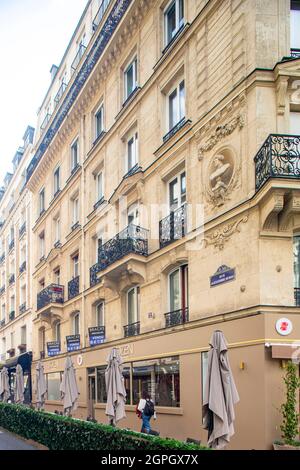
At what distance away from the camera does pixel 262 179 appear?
1416cm

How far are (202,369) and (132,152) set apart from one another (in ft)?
32.8

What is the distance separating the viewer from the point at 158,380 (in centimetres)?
1930

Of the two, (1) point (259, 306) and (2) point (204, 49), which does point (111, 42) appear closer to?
(2) point (204, 49)

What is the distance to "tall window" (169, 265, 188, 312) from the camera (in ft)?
60.4

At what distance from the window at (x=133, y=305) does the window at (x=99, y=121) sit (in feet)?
25.8

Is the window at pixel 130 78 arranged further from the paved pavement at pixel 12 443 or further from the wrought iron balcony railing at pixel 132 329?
the paved pavement at pixel 12 443

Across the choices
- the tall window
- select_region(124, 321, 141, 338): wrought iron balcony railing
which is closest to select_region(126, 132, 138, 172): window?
the tall window

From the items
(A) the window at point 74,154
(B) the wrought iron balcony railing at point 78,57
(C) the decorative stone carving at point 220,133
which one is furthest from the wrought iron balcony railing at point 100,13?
(C) the decorative stone carving at point 220,133

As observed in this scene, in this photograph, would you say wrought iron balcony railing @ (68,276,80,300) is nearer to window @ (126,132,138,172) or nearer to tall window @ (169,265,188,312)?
window @ (126,132,138,172)

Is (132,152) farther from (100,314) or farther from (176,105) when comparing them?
(100,314)

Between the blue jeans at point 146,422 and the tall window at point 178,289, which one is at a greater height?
the tall window at point 178,289

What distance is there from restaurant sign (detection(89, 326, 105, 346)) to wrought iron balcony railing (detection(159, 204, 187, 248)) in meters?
6.59

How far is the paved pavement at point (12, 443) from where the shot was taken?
17109mm

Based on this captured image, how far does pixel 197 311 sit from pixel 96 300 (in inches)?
378
